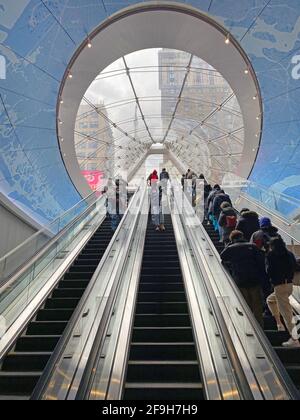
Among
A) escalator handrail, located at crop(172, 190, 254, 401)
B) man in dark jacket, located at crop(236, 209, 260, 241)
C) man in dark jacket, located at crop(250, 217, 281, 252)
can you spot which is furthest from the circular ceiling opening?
escalator handrail, located at crop(172, 190, 254, 401)

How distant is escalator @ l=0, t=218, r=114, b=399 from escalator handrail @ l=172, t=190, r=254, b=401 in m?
2.03

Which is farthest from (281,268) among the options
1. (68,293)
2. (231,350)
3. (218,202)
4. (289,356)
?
(218,202)

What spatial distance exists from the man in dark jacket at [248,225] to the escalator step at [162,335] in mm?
2217

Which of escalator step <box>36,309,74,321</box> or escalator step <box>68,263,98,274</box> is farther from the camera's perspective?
escalator step <box>68,263,98,274</box>

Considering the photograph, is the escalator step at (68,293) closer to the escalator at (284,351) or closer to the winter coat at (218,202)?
the escalator at (284,351)

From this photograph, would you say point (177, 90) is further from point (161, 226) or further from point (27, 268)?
point (27, 268)

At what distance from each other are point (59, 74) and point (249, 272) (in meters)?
10.7

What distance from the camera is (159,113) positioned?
1028 inches

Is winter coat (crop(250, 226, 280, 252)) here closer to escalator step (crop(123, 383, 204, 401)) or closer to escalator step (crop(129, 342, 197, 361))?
escalator step (crop(129, 342, 197, 361))

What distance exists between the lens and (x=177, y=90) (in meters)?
20.7

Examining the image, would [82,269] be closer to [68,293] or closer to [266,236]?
[68,293]

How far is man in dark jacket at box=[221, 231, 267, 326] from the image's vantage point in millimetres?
4793

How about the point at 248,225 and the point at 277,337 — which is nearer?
the point at 277,337

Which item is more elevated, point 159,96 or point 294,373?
point 159,96
